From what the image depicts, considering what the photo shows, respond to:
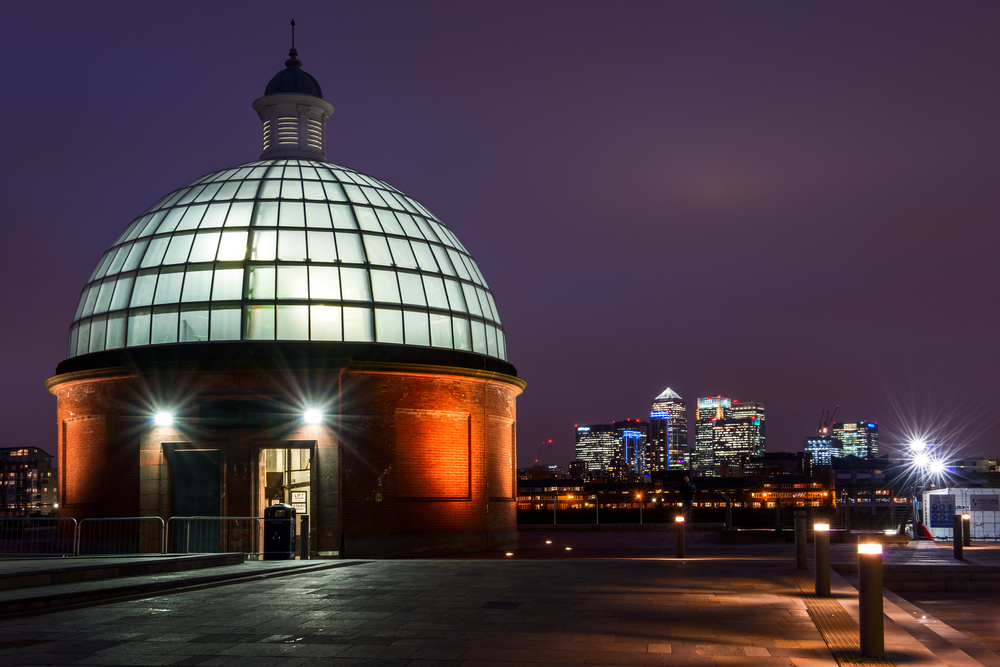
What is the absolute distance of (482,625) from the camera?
37.7ft

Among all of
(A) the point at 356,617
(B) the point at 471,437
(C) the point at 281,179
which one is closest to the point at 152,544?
(B) the point at 471,437

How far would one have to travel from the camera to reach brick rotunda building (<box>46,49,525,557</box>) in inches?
1132

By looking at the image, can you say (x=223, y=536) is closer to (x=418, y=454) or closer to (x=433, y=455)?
(x=418, y=454)

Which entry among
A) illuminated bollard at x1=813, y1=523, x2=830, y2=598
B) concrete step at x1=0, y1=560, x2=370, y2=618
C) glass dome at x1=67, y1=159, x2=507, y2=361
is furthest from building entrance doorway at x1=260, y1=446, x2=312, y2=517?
illuminated bollard at x1=813, y1=523, x2=830, y2=598

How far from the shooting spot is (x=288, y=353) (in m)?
29.0

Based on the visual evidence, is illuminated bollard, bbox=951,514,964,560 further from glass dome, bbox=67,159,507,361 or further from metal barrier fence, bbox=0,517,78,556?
metal barrier fence, bbox=0,517,78,556

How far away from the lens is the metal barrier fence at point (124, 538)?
93.8ft

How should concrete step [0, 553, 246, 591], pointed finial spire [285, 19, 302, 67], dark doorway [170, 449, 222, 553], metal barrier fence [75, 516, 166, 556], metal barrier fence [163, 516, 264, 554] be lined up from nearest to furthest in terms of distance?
concrete step [0, 553, 246, 591], metal barrier fence [163, 516, 264, 554], dark doorway [170, 449, 222, 553], metal barrier fence [75, 516, 166, 556], pointed finial spire [285, 19, 302, 67]

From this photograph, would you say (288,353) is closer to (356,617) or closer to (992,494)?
(356,617)

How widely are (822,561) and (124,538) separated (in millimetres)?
21872

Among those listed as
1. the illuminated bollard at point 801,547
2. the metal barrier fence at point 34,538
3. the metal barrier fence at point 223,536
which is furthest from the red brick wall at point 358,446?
the illuminated bollard at point 801,547

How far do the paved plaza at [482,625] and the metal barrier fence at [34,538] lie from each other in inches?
541

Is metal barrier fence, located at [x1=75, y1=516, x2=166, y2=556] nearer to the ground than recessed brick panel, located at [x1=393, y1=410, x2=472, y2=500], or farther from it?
nearer to the ground

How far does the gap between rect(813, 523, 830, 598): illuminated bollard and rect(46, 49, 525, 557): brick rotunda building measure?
17.3 metres
